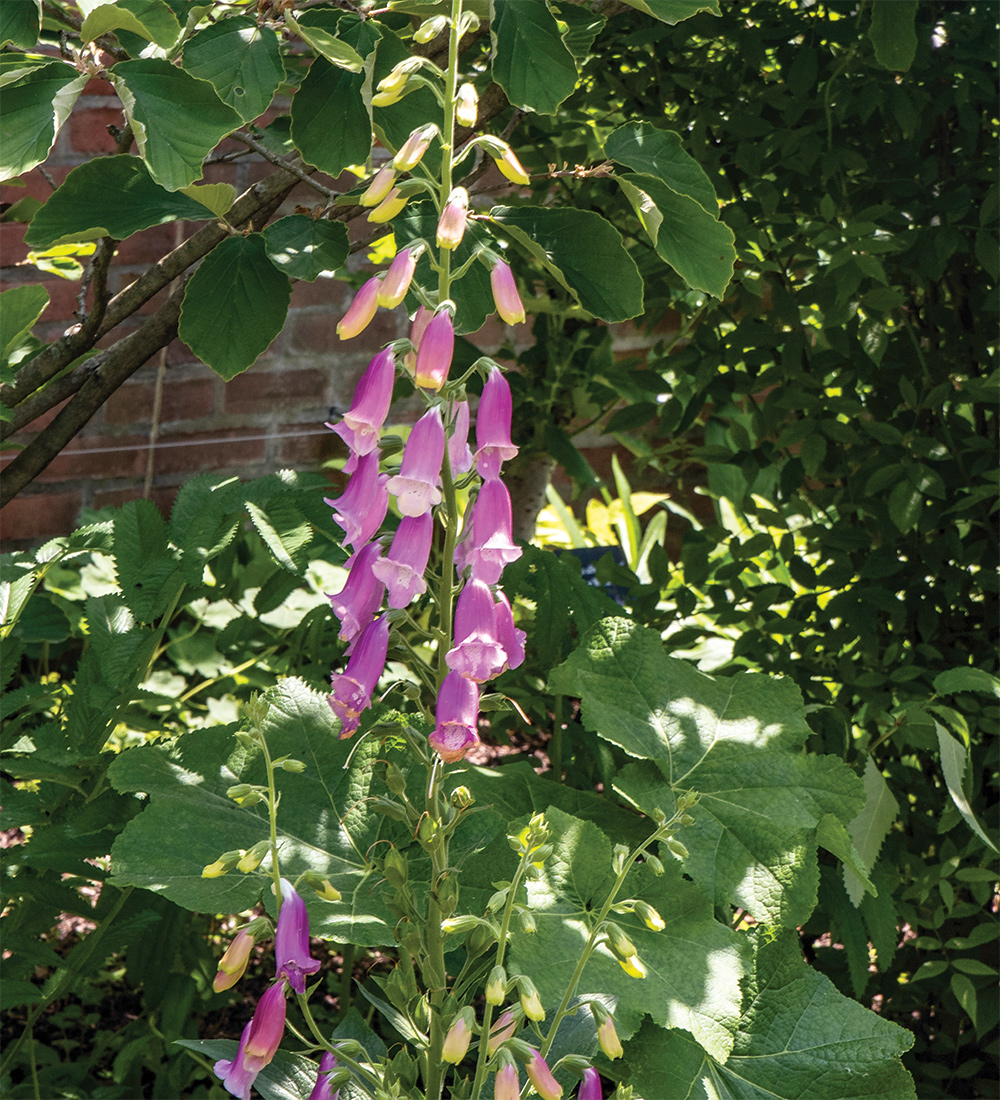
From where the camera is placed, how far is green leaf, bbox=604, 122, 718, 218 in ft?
2.71

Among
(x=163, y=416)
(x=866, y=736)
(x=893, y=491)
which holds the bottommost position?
(x=163, y=416)

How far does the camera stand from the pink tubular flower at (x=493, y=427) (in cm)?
65

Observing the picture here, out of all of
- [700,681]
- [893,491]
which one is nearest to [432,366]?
[700,681]

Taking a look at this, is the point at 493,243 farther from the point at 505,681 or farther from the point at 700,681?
the point at 505,681

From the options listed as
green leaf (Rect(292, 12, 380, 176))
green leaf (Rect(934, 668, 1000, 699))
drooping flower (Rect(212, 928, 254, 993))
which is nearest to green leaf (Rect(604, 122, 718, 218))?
green leaf (Rect(292, 12, 380, 176))

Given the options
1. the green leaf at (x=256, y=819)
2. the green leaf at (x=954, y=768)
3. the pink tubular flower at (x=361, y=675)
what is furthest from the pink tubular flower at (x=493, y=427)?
the green leaf at (x=954, y=768)

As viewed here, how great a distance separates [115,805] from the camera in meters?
0.98

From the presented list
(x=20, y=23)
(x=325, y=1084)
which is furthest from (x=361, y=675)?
(x=20, y=23)

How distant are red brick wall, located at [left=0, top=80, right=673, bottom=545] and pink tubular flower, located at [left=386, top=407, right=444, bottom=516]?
47.5 inches

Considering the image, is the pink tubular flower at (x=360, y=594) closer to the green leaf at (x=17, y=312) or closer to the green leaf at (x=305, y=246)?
the green leaf at (x=305, y=246)

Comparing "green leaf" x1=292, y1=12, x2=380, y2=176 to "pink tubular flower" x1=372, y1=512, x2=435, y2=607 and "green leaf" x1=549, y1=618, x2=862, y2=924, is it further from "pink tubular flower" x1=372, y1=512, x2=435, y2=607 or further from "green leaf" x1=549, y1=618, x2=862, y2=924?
"green leaf" x1=549, y1=618, x2=862, y2=924

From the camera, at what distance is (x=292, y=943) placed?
2.10 ft

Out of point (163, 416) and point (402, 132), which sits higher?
point (402, 132)

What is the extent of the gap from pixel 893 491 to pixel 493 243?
24.2 inches
